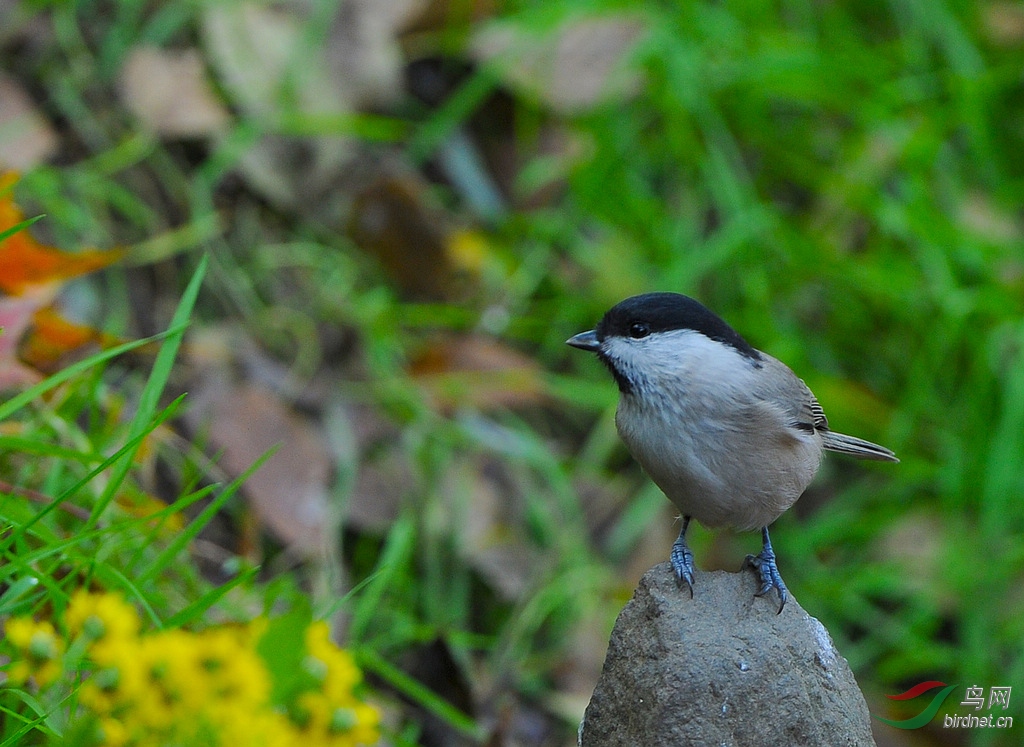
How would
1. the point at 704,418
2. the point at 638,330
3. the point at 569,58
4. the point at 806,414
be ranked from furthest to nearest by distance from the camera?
1. the point at 569,58
2. the point at 806,414
3. the point at 638,330
4. the point at 704,418

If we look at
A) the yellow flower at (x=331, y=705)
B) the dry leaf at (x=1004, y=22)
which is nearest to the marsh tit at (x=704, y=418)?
the yellow flower at (x=331, y=705)

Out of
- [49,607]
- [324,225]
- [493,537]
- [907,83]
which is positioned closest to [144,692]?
[49,607]

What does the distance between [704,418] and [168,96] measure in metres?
3.18

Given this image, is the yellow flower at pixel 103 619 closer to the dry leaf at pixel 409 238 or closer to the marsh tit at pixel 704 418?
the marsh tit at pixel 704 418

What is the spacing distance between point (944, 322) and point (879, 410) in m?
0.49

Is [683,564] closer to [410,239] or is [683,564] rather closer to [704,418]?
[704,418]

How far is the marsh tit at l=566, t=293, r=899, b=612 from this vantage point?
2479mm

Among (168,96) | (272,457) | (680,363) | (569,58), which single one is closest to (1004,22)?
(569,58)

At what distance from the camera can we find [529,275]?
5.21 meters

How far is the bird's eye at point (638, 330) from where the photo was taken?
2.65 meters

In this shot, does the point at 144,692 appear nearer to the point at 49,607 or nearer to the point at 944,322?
the point at 49,607

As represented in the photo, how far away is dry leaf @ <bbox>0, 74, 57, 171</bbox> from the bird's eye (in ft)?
8.46

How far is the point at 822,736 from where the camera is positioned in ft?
7.06

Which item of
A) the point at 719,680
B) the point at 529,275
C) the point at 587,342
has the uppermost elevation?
the point at 587,342
